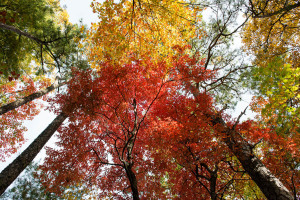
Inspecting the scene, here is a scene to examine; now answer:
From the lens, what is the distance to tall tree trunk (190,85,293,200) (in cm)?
395

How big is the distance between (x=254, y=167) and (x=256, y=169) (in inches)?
3.1

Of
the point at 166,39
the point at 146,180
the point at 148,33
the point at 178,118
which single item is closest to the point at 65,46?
the point at 148,33

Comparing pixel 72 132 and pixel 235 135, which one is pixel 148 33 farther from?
pixel 72 132

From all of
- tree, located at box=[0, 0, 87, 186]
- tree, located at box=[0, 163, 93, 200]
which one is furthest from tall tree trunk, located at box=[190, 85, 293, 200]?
tree, located at box=[0, 163, 93, 200]

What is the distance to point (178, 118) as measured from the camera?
7.07m

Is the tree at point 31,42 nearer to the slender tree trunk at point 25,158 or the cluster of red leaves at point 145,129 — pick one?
the slender tree trunk at point 25,158

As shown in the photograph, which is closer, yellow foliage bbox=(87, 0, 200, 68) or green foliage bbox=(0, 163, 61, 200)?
yellow foliage bbox=(87, 0, 200, 68)

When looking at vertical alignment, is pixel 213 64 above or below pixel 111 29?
above

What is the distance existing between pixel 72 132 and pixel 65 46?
506cm

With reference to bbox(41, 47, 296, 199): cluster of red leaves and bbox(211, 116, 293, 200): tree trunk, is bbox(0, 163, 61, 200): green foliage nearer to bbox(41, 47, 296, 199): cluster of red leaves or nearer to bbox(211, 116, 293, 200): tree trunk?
bbox(41, 47, 296, 199): cluster of red leaves

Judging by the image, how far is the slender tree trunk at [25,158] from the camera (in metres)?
4.91

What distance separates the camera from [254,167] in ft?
15.3

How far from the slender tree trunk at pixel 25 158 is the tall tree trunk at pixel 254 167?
780 centimetres

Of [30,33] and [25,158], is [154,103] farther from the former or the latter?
[30,33]
